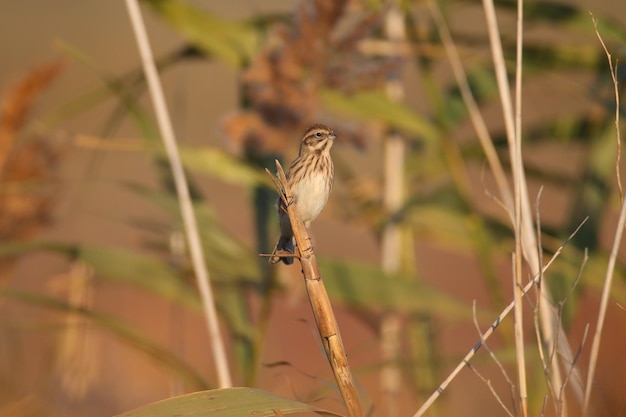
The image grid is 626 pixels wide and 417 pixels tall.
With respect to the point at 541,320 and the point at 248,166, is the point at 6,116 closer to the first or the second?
the point at 248,166

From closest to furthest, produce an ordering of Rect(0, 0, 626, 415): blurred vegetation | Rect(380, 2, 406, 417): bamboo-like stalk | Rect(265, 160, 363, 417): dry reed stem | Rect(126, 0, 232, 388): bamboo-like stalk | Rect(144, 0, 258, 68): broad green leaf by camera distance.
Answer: Rect(265, 160, 363, 417): dry reed stem → Rect(126, 0, 232, 388): bamboo-like stalk → Rect(0, 0, 626, 415): blurred vegetation → Rect(144, 0, 258, 68): broad green leaf → Rect(380, 2, 406, 417): bamboo-like stalk

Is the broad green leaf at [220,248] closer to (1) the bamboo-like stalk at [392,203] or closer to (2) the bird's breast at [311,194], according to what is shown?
(2) the bird's breast at [311,194]

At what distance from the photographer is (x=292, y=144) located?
2732 millimetres

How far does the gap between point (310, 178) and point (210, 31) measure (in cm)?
68

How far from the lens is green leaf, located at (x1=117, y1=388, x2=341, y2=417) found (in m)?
1.59

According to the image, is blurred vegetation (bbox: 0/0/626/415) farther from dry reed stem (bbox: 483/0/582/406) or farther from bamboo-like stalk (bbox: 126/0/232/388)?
dry reed stem (bbox: 483/0/582/406)

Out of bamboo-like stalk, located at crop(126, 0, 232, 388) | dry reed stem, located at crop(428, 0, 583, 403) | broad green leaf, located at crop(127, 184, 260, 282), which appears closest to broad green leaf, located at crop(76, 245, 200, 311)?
broad green leaf, located at crop(127, 184, 260, 282)

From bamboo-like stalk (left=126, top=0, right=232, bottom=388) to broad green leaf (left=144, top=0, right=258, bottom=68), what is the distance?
1.22ft

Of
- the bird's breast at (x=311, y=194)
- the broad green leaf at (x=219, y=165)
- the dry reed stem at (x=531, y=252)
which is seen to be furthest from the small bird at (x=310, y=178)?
the dry reed stem at (x=531, y=252)

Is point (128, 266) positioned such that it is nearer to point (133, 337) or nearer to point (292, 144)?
point (133, 337)

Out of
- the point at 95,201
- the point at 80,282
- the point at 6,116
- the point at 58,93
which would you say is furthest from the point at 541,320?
the point at 58,93

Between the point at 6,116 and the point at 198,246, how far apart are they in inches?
31.8

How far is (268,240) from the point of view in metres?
2.97

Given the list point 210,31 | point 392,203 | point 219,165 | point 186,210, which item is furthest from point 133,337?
point 392,203
